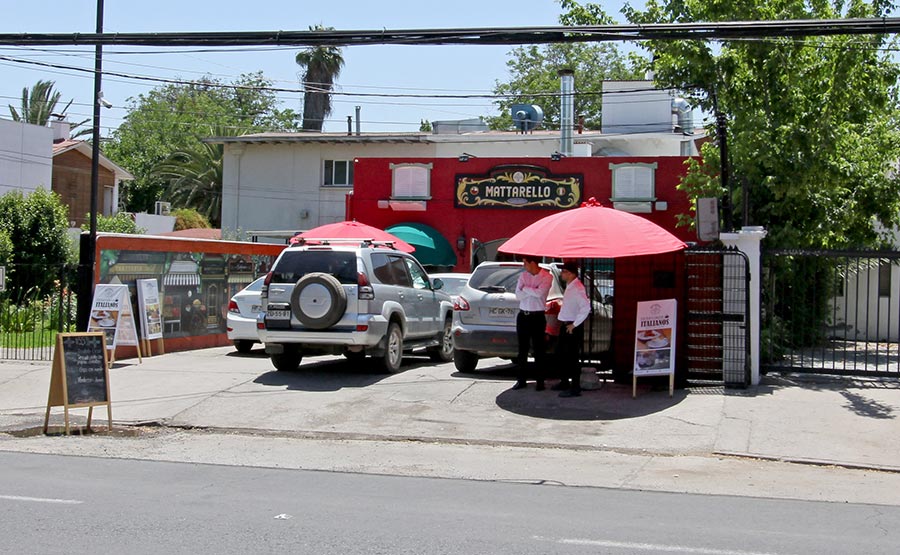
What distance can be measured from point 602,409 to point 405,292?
427 centimetres

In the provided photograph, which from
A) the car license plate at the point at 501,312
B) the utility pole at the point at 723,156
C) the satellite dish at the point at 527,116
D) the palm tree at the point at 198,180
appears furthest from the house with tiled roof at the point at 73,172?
the utility pole at the point at 723,156

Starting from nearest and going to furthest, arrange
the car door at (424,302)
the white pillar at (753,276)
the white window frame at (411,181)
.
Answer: the white pillar at (753,276) < the car door at (424,302) < the white window frame at (411,181)

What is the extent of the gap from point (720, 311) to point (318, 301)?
5364mm

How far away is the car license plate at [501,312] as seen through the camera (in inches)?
535

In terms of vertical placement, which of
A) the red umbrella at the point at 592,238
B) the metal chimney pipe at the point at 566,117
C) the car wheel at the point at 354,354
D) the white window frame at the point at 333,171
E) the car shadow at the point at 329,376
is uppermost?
the metal chimney pipe at the point at 566,117

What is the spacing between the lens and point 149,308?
53.2 ft

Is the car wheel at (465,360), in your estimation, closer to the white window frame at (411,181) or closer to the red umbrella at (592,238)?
the red umbrella at (592,238)

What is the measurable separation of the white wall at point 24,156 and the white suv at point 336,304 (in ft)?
88.2

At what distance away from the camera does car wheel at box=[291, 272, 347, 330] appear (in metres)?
13.2

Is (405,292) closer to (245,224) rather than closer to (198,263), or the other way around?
(198,263)

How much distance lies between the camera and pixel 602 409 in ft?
37.8

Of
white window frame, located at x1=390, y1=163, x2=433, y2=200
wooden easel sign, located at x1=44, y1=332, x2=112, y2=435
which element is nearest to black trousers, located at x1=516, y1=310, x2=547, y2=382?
wooden easel sign, located at x1=44, y1=332, x2=112, y2=435

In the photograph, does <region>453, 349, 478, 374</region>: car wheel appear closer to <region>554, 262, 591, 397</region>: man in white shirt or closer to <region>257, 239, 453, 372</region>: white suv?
<region>257, 239, 453, 372</region>: white suv

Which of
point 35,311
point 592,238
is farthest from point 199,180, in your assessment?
point 592,238
